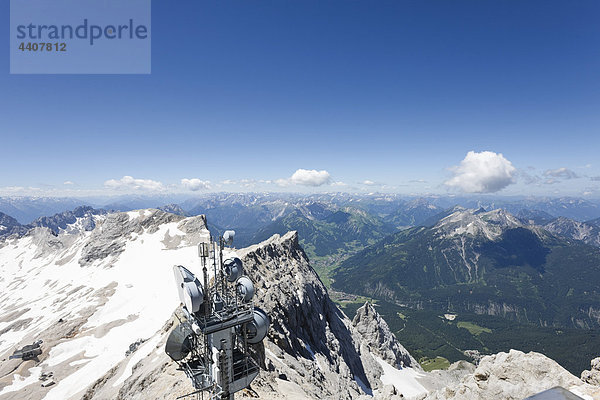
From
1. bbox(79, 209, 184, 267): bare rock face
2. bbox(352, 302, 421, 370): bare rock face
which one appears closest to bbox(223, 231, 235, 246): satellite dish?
bbox(352, 302, 421, 370): bare rock face

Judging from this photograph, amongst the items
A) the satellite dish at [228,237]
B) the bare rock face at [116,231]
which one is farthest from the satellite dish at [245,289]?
the bare rock face at [116,231]

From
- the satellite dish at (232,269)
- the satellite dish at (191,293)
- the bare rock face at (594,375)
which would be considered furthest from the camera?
the satellite dish at (232,269)

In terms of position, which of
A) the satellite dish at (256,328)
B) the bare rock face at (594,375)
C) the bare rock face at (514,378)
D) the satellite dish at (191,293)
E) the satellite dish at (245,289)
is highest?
the satellite dish at (191,293)

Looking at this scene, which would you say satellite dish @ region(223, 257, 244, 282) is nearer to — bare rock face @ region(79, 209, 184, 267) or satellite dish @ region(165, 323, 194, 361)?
satellite dish @ region(165, 323, 194, 361)

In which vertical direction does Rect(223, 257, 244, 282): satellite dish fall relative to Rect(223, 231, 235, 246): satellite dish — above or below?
below

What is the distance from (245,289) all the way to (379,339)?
323 ft

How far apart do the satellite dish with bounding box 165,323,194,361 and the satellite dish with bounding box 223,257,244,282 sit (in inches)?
173

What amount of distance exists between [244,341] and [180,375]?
16.5 m

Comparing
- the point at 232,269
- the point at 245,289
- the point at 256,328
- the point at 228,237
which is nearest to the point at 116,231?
the point at 232,269

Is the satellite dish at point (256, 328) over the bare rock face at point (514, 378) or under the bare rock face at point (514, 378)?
over

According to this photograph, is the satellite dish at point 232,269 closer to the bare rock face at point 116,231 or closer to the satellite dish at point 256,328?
the satellite dish at point 256,328

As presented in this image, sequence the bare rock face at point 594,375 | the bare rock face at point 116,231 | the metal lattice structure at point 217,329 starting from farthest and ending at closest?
the bare rock face at point 116,231, the metal lattice structure at point 217,329, the bare rock face at point 594,375

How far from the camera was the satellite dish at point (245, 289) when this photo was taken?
1992 centimetres

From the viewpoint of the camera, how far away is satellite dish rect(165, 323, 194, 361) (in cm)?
1904
